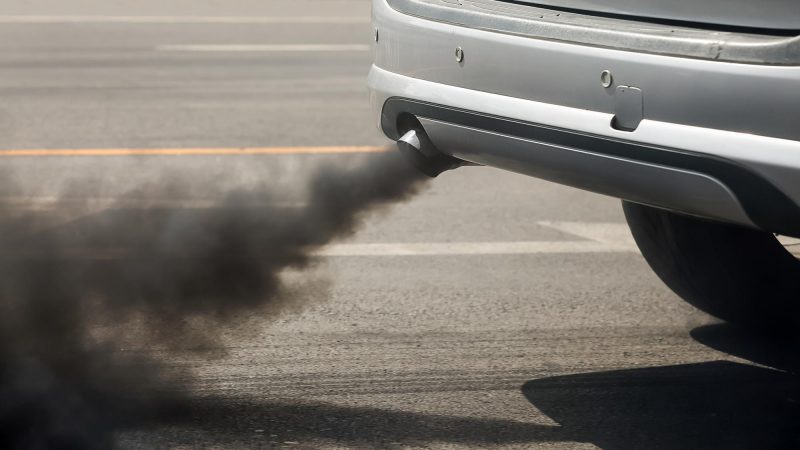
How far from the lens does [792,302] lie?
4141mm

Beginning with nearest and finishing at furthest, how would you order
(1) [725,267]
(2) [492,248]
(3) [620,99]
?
(3) [620,99] < (1) [725,267] < (2) [492,248]

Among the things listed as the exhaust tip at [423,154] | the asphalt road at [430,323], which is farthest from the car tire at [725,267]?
the exhaust tip at [423,154]

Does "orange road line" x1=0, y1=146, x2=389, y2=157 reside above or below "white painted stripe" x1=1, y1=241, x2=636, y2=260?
below

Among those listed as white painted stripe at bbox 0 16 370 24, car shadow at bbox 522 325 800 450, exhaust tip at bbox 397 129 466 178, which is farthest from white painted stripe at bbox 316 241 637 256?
white painted stripe at bbox 0 16 370 24

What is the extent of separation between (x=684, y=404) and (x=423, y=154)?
112 cm

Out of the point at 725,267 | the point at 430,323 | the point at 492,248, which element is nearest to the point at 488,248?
the point at 492,248

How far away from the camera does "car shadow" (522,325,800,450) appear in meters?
3.50

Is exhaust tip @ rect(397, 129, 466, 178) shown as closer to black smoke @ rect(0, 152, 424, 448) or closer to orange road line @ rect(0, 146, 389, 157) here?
black smoke @ rect(0, 152, 424, 448)

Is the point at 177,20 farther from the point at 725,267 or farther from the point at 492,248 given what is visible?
the point at 725,267

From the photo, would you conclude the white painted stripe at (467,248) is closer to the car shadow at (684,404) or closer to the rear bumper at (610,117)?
the car shadow at (684,404)

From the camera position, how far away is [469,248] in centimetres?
551

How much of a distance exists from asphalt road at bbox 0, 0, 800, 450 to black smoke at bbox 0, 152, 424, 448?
0.33 ft

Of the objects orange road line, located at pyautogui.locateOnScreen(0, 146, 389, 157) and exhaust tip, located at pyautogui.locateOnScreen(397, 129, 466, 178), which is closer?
exhaust tip, located at pyautogui.locateOnScreen(397, 129, 466, 178)

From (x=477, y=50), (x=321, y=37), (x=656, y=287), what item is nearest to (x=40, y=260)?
(x=477, y=50)
